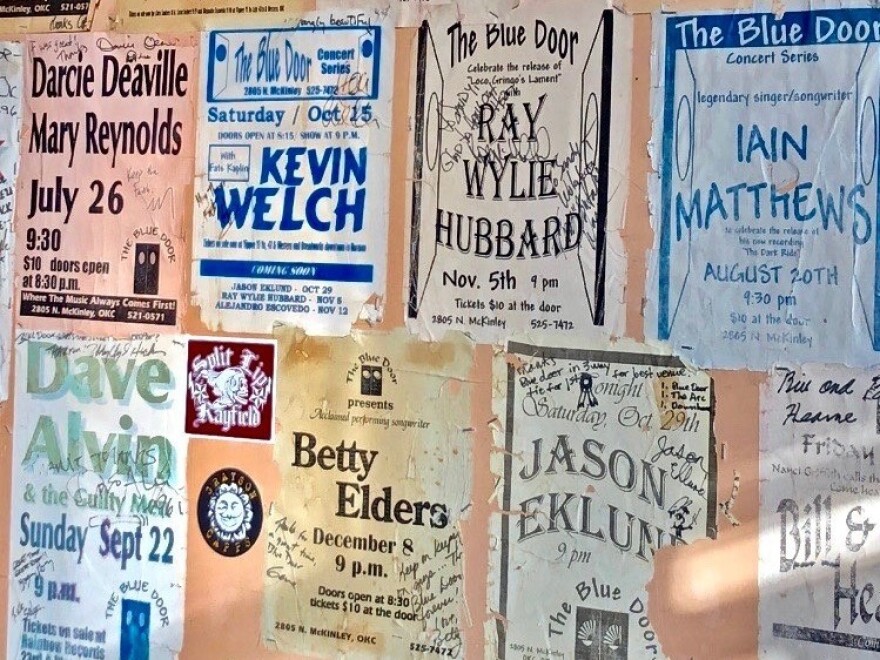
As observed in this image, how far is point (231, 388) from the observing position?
114 cm

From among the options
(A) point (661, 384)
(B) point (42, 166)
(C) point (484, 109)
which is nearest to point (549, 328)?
(A) point (661, 384)

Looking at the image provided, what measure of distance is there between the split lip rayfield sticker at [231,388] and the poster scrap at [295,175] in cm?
3

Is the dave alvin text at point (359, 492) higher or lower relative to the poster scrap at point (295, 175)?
lower

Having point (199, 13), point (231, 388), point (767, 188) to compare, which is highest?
point (199, 13)

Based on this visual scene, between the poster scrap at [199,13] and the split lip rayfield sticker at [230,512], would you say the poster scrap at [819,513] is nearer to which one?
the split lip rayfield sticker at [230,512]

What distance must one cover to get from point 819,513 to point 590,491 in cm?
23

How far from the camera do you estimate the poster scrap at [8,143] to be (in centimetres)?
121

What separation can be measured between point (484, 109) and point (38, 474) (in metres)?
0.71

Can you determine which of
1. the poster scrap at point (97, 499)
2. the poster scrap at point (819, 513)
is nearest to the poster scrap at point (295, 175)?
the poster scrap at point (97, 499)

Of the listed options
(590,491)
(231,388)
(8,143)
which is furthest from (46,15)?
(590,491)

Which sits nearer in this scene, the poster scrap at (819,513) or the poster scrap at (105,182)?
the poster scrap at (819,513)

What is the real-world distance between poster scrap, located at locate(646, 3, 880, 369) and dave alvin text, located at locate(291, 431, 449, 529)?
1.07 feet

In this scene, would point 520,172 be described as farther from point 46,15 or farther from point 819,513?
point 46,15

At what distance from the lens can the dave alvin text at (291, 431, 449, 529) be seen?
1083 millimetres
